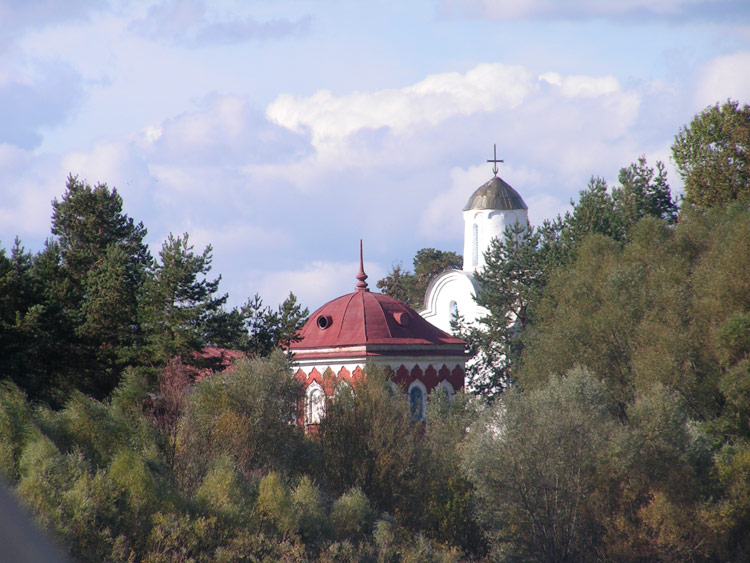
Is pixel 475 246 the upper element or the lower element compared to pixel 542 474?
upper

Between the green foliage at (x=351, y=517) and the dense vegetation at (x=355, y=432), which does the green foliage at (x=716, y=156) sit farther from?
the green foliage at (x=351, y=517)

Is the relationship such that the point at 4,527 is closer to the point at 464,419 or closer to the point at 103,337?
the point at 103,337

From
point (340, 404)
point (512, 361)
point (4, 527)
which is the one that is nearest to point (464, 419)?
point (340, 404)

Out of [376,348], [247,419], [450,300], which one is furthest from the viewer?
[450,300]

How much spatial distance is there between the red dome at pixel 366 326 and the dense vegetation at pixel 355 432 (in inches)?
222

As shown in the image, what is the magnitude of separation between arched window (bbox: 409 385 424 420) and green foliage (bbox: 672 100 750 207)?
1652cm

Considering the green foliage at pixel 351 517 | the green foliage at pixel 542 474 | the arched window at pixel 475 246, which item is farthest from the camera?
the arched window at pixel 475 246

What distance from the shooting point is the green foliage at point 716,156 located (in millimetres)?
44375

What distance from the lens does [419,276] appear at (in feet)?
263

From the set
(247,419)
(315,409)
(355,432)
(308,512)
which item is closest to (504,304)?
(315,409)

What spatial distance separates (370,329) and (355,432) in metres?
12.7

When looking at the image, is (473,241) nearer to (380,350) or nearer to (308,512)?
(380,350)

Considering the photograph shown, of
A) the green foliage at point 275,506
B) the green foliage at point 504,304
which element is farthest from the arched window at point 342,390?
the green foliage at point 504,304

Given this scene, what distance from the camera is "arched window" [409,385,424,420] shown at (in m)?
41.8
